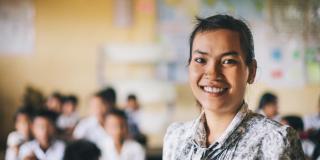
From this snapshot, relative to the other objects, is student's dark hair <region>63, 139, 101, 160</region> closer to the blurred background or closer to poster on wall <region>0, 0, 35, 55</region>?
the blurred background

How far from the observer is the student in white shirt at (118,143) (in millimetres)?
2676

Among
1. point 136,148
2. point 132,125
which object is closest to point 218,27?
point 136,148

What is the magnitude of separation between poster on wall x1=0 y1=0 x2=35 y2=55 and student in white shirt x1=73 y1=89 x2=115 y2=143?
1.91 metres

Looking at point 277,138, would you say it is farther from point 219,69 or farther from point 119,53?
point 119,53

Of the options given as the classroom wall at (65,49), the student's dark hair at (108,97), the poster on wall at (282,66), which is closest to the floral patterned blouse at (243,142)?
the student's dark hair at (108,97)

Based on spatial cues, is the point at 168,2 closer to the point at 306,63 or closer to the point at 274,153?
the point at 306,63

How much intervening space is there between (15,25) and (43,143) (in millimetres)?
2662

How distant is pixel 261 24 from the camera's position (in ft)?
17.6

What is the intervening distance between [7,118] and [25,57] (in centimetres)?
68

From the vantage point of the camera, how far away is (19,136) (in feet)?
9.68

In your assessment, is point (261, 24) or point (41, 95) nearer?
point (41, 95)

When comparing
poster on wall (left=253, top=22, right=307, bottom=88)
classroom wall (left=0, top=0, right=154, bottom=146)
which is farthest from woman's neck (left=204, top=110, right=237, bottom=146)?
poster on wall (left=253, top=22, right=307, bottom=88)

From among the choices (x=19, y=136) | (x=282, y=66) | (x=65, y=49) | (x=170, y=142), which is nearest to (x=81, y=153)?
(x=19, y=136)

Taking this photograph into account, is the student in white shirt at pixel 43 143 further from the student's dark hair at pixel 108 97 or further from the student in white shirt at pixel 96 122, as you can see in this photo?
the student's dark hair at pixel 108 97
